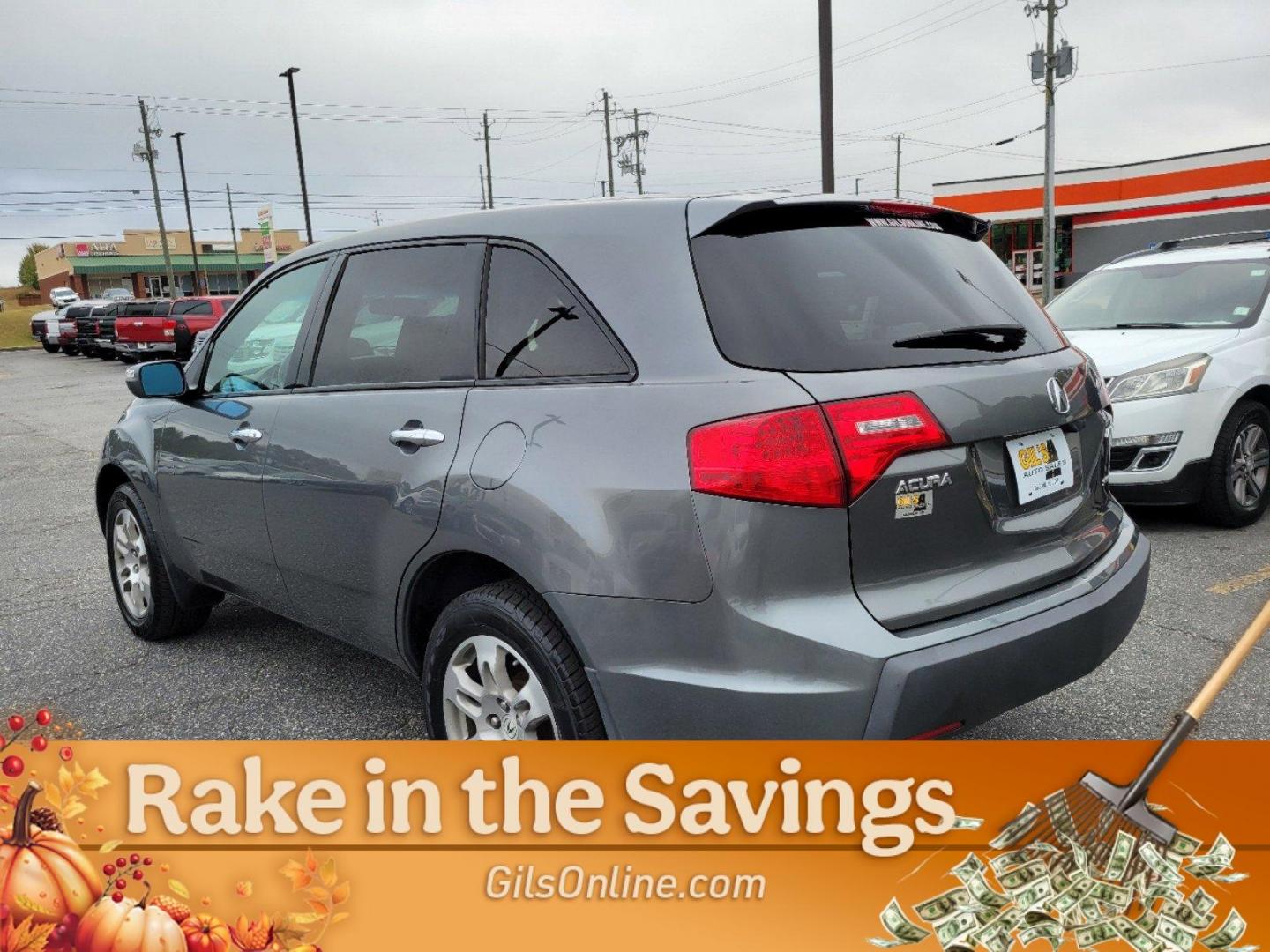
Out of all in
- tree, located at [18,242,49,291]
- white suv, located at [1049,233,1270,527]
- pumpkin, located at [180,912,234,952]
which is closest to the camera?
pumpkin, located at [180,912,234,952]

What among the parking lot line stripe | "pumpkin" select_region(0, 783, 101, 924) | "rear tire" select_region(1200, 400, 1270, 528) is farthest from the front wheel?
"rear tire" select_region(1200, 400, 1270, 528)

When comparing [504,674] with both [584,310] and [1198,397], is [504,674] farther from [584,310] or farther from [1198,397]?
[1198,397]

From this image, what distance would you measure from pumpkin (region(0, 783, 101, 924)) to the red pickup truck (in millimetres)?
25260

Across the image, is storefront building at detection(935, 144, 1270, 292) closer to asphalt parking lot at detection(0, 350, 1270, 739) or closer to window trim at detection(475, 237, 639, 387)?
asphalt parking lot at detection(0, 350, 1270, 739)

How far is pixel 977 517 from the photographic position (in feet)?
7.57

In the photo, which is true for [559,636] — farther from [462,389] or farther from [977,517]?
[977,517]

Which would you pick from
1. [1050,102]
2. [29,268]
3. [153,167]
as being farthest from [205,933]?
[29,268]

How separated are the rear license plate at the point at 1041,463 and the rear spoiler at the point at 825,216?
674 mm

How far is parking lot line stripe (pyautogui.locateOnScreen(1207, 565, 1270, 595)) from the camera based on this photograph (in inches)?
185

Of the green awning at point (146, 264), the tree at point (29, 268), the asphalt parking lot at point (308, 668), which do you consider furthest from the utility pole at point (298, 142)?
the tree at point (29, 268)

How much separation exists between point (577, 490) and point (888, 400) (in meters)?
0.70

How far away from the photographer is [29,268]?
407 ft

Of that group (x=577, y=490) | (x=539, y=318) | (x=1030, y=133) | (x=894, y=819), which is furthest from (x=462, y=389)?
(x=1030, y=133)

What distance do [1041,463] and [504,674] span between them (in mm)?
1418
